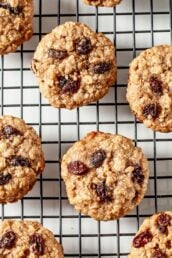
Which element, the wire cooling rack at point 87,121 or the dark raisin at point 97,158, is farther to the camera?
the wire cooling rack at point 87,121

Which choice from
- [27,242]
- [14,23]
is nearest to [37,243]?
[27,242]

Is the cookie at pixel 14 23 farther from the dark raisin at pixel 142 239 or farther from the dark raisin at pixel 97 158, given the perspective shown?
the dark raisin at pixel 142 239

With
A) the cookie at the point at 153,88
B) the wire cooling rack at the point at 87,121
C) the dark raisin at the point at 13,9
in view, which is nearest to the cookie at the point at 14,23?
the dark raisin at the point at 13,9

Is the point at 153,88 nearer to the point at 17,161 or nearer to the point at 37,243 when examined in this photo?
the point at 17,161

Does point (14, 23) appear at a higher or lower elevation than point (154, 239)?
higher

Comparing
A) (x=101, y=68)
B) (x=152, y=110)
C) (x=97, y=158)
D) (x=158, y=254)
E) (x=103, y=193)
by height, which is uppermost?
(x=101, y=68)

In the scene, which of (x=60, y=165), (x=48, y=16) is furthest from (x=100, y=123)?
(x=48, y=16)
